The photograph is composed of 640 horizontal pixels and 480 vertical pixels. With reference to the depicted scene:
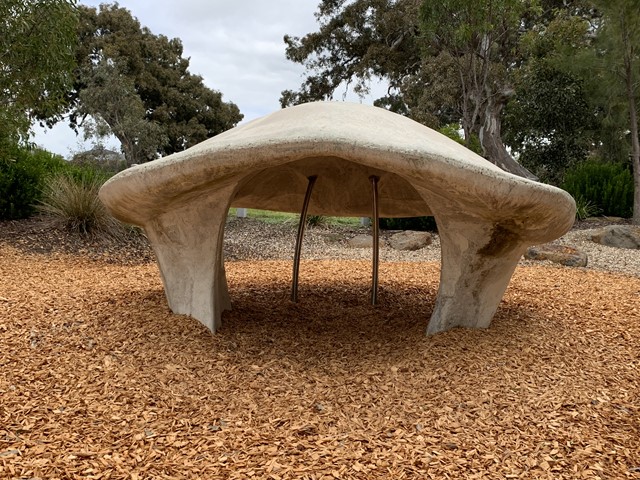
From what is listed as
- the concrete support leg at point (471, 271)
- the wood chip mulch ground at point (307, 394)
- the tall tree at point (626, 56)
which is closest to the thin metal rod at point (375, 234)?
the wood chip mulch ground at point (307, 394)

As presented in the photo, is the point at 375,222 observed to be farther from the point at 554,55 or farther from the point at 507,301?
the point at 554,55

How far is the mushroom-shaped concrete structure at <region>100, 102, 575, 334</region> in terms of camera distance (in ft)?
9.21

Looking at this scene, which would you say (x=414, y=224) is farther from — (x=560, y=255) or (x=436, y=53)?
(x=436, y=53)

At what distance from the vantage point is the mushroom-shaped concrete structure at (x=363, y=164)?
2.81 m

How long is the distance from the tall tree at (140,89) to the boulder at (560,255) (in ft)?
51.4

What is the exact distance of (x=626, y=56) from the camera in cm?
1388

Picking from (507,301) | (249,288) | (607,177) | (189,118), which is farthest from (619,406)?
(189,118)

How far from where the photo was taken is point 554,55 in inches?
688

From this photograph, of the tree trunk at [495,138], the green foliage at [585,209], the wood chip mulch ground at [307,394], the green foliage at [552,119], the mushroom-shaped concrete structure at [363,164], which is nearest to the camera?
the wood chip mulch ground at [307,394]

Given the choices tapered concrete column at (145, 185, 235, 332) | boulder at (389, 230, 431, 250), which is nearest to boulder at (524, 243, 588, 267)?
boulder at (389, 230, 431, 250)

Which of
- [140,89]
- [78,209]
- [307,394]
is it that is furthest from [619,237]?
[140,89]

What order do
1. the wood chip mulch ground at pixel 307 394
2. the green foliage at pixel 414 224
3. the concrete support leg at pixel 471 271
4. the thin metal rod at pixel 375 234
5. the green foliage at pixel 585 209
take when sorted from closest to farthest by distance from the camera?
the wood chip mulch ground at pixel 307 394 < the concrete support leg at pixel 471 271 < the thin metal rod at pixel 375 234 < the green foliage at pixel 414 224 < the green foliage at pixel 585 209

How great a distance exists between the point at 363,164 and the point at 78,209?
7086 millimetres

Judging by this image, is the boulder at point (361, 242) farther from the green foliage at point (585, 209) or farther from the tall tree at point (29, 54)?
the green foliage at point (585, 209)
